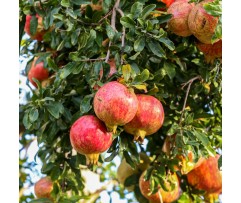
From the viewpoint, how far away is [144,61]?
1427mm

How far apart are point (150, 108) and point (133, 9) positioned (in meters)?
0.30

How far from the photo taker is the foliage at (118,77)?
1304 millimetres

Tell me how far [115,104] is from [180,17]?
0.41m

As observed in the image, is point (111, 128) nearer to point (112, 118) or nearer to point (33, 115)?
point (112, 118)

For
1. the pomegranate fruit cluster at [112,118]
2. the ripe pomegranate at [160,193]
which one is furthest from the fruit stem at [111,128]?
the ripe pomegranate at [160,193]

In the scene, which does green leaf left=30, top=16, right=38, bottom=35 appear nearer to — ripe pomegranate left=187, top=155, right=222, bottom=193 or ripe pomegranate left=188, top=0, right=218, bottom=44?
ripe pomegranate left=188, top=0, right=218, bottom=44

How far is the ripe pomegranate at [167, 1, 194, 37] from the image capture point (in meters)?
1.39

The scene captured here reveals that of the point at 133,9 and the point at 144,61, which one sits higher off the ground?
the point at 133,9

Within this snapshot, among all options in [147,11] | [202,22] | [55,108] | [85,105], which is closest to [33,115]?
[55,108]

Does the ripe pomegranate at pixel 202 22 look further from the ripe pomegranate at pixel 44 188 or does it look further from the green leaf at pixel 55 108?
the ripe pomegranate at pixel 44 188

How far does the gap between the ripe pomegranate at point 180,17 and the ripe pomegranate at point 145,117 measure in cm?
27

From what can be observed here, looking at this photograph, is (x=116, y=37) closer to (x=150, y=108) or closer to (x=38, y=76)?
(x=150, y=108)
